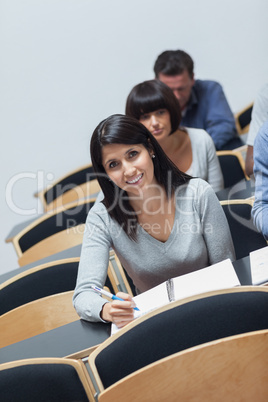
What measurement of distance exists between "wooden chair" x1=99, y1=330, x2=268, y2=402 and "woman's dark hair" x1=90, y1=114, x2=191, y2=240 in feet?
2.55

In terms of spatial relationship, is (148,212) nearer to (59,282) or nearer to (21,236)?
(59,282)

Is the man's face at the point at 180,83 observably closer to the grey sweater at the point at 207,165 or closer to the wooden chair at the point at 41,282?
the grey sweater at the point at 207,165

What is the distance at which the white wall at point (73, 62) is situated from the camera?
4.13 meters

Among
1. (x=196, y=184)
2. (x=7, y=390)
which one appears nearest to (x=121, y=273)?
(x=196, y=184)

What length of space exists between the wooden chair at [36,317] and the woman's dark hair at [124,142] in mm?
349

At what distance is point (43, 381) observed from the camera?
149 centimetres

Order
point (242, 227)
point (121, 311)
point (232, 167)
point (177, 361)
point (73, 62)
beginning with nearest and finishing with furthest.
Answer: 1. point (177, 361)
2. point (121, 311)
3. point (242, 227)
4. point (232, 167)
5. point (73, 62)

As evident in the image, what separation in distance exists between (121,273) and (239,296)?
111cm

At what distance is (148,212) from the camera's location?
204cm

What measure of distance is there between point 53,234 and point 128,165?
3.57ft

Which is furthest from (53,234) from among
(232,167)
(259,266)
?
(259,266)

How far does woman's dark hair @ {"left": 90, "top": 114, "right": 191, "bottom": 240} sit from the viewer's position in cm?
186

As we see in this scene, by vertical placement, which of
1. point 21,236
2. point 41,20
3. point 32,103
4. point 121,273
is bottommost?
point 121,273

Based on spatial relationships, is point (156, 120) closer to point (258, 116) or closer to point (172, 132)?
point (172, 132)
